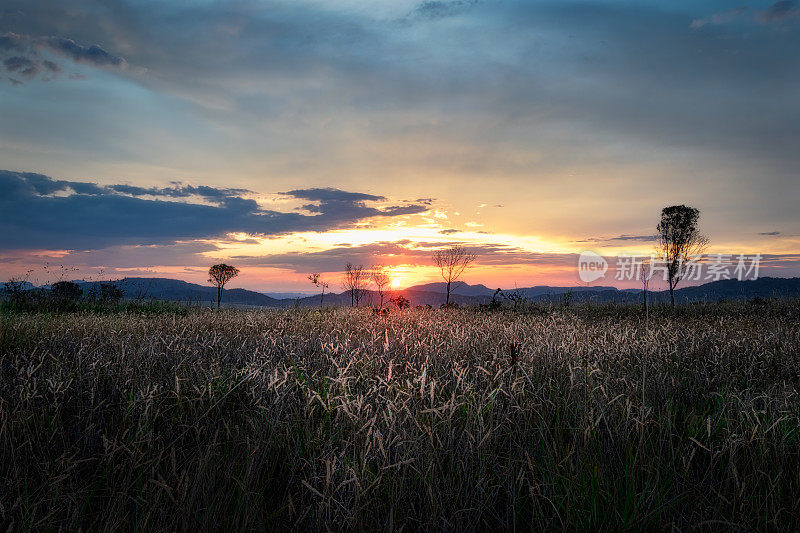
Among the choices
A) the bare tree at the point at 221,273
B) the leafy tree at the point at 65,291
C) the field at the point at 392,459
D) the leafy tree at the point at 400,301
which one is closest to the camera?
the field at the point at 392,459

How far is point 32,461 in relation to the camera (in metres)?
2.88

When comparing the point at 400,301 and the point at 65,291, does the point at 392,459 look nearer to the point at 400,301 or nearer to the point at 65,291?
the point at 400,301

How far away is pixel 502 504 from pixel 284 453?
1.44 metres

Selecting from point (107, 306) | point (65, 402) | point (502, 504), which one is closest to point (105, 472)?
point (65, 402)

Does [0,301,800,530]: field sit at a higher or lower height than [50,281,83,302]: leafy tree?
lower

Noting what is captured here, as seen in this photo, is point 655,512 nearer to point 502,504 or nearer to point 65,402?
point 502,504

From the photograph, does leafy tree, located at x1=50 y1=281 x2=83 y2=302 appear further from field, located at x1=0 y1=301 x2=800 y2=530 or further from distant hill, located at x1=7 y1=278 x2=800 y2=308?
field, located at x1=0 y1=301 x2=800 y2=530

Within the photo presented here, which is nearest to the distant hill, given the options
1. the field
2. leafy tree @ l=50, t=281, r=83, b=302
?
leafy tree @ l=50, t=281, r=83, b=302

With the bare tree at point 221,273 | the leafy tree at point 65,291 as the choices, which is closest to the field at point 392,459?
the leafy tree at point 65,291

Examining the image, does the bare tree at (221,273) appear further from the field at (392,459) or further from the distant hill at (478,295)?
the field at (392,459)

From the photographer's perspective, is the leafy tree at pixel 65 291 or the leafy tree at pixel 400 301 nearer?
the leafy tree at pixel 65 291

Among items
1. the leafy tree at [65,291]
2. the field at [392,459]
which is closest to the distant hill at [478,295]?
the leafy tree at [65,291]

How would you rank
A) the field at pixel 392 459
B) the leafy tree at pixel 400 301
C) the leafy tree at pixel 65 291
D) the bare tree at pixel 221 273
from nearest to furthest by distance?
the field at pixel 392 459
the leafy tree at pixel 65 291
the leafy tree at pixel 400 301
the bare tree at pixel 221 273

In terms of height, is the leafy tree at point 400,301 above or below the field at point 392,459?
above
